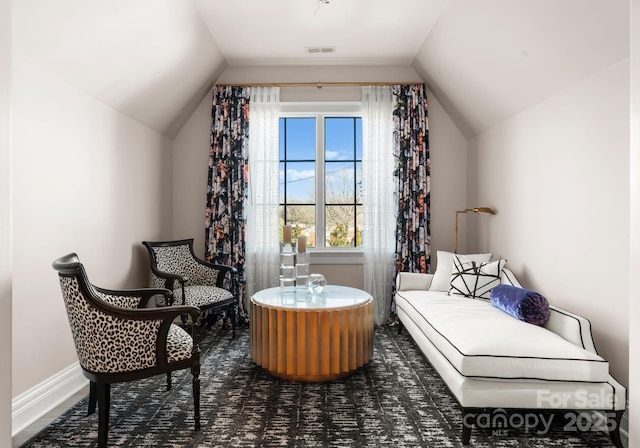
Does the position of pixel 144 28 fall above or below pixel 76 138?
above

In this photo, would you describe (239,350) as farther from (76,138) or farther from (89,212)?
(76,138)

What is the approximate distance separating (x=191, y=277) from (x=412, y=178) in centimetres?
270

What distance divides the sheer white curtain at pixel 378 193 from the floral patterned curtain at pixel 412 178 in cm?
9

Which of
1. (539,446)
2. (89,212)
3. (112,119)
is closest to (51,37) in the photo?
(112,119)

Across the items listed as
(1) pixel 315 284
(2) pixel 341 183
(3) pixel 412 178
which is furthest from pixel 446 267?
(2) pixel 341 183

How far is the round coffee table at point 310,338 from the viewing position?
9.09 feet

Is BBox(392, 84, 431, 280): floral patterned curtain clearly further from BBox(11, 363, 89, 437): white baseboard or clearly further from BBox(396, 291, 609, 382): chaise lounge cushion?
BBox(11, 363, 89, 437): white baseboard

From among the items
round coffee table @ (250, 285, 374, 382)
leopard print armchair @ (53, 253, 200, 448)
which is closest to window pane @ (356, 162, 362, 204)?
round coffee table @ (250, 285, 374, 382)

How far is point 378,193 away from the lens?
14.8ft

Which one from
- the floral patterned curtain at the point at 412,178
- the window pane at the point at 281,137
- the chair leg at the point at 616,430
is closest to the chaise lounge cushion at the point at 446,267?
the floral patterned curtain at the point at 412,178

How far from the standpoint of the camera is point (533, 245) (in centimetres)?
324

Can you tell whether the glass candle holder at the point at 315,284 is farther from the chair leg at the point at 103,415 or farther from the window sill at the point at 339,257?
the chair leg at the point at 103,415

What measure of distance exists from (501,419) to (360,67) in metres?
3.85

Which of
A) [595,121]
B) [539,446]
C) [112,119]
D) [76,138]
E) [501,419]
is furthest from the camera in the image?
[112,119]
